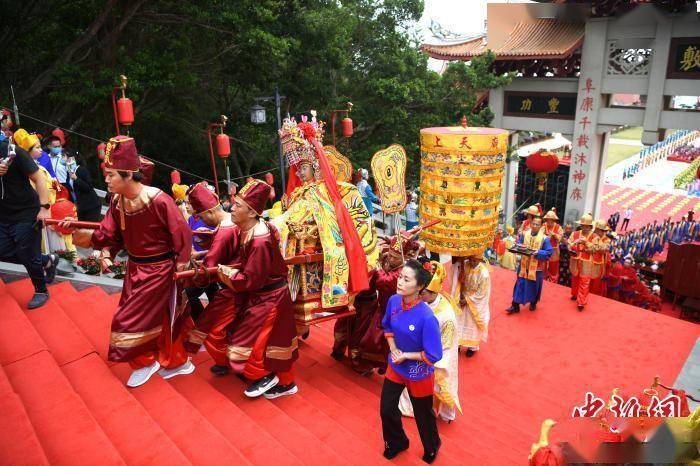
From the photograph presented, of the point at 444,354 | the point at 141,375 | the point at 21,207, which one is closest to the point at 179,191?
the point at 21,207

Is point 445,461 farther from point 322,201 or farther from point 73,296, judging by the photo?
point 73,296

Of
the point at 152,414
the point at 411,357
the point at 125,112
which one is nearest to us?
the point at 411,357

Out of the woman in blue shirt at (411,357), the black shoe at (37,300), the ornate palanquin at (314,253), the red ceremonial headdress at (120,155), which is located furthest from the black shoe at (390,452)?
the black shoe at (37,300)

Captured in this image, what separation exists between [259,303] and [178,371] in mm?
844

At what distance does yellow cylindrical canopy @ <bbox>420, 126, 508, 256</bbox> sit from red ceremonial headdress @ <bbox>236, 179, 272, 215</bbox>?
1829 millimetres

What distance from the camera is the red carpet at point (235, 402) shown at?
2895mm

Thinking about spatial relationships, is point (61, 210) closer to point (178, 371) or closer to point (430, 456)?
Result: point (178, 371)

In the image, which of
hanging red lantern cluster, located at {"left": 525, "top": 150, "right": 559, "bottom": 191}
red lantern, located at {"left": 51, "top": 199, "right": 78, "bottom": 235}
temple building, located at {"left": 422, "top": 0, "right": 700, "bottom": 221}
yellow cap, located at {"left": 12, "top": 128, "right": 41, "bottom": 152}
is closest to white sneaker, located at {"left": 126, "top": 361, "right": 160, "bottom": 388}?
yellow cap, located at {"left": 12, "top": 128, "right": 41, "bottom": 152}

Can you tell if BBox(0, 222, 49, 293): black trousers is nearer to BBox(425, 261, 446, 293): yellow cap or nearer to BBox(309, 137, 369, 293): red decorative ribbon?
BBox(309, 137, 369, 293): red decorative ribbon

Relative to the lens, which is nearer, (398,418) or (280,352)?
(398,418)

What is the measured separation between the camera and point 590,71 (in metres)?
14.3

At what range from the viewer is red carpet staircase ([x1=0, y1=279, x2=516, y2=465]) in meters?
2.82

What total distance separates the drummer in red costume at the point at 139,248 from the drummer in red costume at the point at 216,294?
0.25 meters

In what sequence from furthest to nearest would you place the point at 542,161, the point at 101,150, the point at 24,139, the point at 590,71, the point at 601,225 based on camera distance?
the point at 590,71, the point at 542,161, the point at 601,225, the point at 101,150, the point at 24,139
